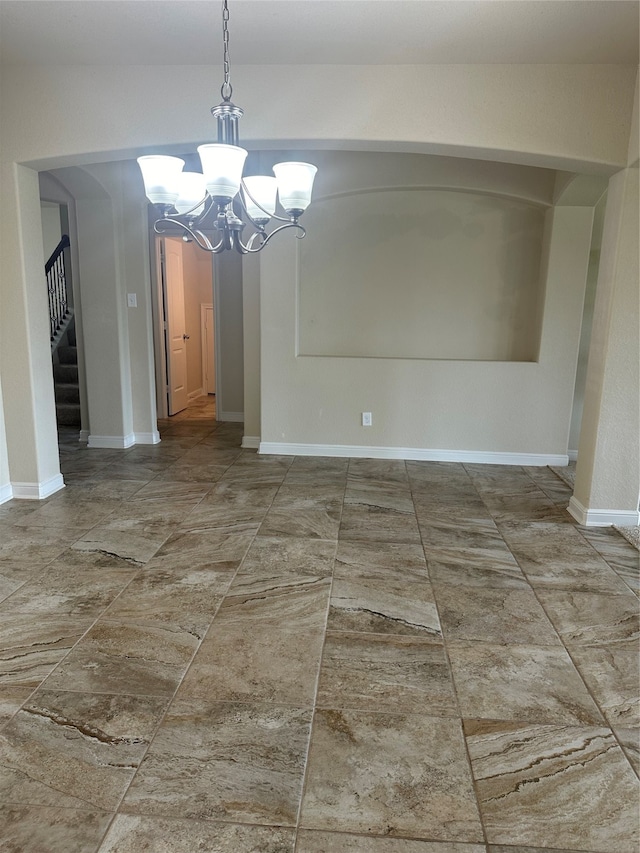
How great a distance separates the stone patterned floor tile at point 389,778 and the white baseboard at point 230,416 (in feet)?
16.7

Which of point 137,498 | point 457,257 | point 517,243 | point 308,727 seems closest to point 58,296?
point 137,498

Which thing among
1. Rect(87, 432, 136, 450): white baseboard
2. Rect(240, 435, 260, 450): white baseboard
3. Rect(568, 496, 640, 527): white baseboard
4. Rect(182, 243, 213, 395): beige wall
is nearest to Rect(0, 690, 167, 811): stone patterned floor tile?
Rect(568, 496, 640, 527): white baseboard

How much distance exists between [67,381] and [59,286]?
1.57m

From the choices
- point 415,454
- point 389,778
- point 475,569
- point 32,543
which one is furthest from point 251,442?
point 389,778

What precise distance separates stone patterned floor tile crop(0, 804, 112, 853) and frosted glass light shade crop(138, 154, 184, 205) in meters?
2.26

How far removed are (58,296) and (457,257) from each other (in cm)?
553

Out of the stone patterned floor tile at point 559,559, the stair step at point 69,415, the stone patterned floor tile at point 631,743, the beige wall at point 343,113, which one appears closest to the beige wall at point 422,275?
the beige wall at point 343,113

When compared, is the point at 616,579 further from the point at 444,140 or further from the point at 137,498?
the point at 137,498

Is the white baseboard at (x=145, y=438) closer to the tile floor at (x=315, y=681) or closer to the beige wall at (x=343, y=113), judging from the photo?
the tile floor at (x=315, y=681)

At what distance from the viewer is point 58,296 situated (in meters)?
7.56

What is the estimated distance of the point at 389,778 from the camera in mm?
1594

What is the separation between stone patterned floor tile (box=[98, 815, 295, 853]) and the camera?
1377 mm

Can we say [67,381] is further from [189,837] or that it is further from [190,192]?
[189,837]

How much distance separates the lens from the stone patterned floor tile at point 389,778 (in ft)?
4.75
